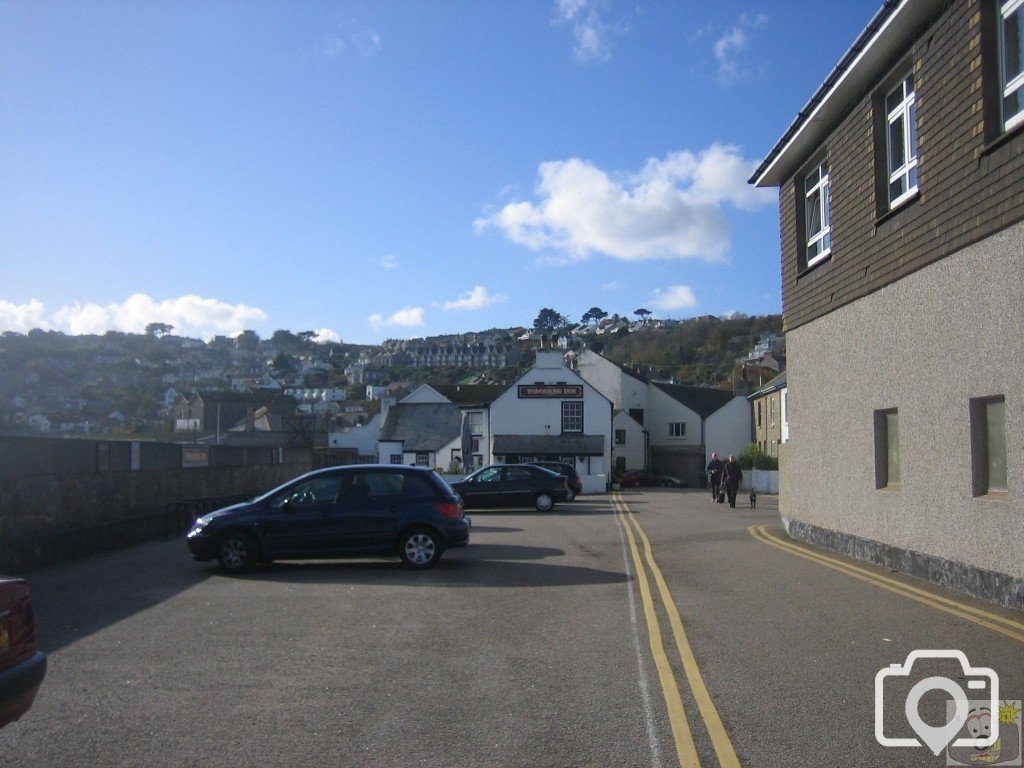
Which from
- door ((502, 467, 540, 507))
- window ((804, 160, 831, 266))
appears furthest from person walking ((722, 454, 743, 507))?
window ((804, 160, 831, 266))

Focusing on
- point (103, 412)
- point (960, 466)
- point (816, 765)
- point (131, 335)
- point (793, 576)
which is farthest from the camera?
point (131, 335)

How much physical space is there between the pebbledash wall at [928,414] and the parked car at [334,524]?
6.11 metres

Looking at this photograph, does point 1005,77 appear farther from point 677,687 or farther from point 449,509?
point 449,509

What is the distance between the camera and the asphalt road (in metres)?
5.51

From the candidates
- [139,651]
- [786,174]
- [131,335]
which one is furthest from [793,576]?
[131,335]

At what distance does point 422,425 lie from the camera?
2594 inches

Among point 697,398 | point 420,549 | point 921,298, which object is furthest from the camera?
point 697,398

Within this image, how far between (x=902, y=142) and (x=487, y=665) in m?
9.77

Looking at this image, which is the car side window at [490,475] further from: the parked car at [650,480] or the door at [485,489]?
the parked car at [650,480]

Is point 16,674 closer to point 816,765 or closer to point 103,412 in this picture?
point 816,765

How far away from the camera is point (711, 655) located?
768cm

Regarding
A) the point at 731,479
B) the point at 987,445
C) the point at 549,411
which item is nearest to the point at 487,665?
the point at 987,445

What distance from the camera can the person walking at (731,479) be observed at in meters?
30.1

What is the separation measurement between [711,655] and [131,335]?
176ft
